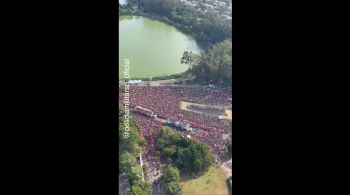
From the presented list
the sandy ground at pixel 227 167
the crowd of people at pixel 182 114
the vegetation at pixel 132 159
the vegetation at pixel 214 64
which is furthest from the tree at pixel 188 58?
the sandy ground at pixel 227 167

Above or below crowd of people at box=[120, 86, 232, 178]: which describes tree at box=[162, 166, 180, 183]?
below

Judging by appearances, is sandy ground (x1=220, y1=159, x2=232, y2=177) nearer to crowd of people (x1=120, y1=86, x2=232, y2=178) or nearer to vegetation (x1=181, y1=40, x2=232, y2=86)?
crowd of people (x1=120, y1=86, x2=232, y2=178)

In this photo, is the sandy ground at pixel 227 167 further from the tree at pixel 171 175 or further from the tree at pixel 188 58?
the tree at pixel 188 58

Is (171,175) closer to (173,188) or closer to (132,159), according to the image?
(173,188)

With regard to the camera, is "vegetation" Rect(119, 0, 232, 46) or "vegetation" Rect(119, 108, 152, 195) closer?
"vegetation" Rect(119, 108, 152, 195)

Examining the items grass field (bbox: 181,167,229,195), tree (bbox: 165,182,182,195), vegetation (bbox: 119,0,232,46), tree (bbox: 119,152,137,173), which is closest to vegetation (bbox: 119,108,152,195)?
tree (bbox: 119,152,137,173)
